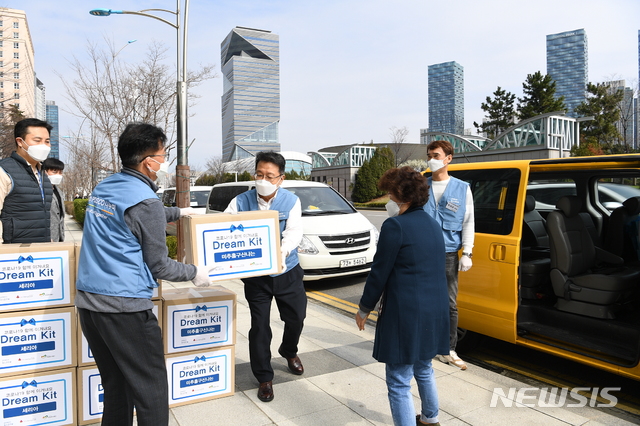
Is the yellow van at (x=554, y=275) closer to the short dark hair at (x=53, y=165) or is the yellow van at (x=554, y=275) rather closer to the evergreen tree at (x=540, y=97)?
the short dark hair at (x=53, y=165)

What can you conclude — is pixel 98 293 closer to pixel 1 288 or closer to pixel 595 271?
pixel 1 288

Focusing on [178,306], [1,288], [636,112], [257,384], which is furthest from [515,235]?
[636,112]

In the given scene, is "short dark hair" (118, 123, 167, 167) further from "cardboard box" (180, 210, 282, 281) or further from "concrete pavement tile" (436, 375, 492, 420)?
"concrete pavement tile" (436, 375, 492, 420)

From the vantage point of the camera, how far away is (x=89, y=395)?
3.17 metres

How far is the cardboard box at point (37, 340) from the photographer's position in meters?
2.91

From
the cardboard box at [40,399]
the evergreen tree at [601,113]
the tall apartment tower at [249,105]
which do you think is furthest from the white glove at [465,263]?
the tall apartment tower at [249,105]

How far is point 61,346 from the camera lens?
307 cm

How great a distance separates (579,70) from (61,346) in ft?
346

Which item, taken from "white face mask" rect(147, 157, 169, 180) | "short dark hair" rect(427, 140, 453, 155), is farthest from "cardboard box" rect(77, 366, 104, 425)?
"short dark hair" rect(427, 140, 453, 155)

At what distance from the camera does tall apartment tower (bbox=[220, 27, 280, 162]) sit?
12600 cm

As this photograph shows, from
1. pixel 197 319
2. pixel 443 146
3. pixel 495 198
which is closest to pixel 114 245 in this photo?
pixel 197 319

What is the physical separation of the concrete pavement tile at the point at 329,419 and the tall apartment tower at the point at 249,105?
393ft

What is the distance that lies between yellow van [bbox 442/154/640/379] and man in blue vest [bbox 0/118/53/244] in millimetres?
3764

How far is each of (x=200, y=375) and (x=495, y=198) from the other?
3016 mm
